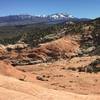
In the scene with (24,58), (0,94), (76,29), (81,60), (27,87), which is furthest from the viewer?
(76,29)

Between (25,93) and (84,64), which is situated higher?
(25,93)

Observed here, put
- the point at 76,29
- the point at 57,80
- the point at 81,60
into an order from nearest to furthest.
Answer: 1. the point at 57,80
2. the point at 81,60
3. the point at 76,29

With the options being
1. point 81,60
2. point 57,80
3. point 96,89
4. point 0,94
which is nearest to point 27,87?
point 0,94

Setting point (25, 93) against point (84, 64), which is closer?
point (25, 93)

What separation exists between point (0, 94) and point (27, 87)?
2.19m

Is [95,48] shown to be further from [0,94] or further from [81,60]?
[0,94]

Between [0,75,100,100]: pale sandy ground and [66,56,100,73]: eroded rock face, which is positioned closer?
[0,75,100,100]: pale sandy ground

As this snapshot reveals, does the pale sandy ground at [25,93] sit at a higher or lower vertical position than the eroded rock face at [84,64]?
higher

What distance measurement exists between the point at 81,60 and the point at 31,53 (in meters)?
8.44

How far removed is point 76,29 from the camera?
207 feet

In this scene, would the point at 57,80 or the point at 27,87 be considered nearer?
the point at 27,87

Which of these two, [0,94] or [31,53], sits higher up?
[0,94]

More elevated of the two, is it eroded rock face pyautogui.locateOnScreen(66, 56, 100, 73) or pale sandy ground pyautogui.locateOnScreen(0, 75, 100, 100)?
pale sandy ground pyautogui.locateOnScreen(0, 75, 100, 100)

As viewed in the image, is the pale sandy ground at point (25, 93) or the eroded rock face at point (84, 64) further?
the eroded rock face at point (84, 64)
